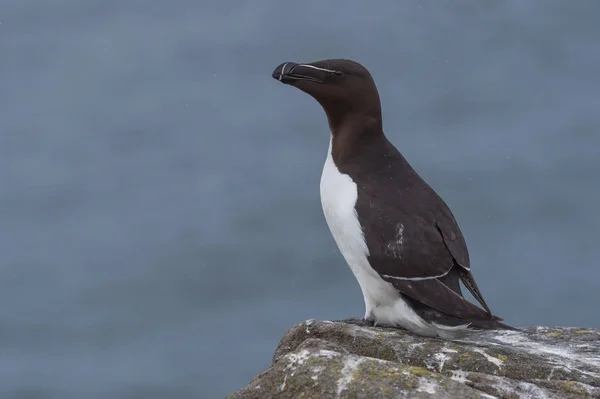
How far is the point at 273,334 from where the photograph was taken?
57.0 feet

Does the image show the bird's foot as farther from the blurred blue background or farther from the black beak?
the blurred blue background

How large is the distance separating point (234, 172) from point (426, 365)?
52.1 ft

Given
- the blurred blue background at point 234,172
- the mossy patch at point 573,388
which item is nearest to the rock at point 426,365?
the mossy patch at point 573,388

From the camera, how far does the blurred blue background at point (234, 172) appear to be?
58.6 ft

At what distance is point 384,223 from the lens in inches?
252

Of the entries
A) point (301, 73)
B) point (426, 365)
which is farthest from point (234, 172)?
point (426, 365)

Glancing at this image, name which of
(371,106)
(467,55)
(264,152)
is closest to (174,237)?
(264,152)

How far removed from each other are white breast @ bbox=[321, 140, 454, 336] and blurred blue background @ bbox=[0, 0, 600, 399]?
1021 centimetres

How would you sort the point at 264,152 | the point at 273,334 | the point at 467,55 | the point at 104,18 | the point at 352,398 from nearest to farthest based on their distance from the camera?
the point at 352,398, the point at 273,334, the point at 264,152, the point at 467,55, the point at 104,18

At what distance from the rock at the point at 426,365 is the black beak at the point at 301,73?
1503mm

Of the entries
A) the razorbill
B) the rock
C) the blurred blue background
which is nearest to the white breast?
the razorbill

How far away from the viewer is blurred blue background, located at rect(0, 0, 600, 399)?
17859mm

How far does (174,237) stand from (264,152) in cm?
238

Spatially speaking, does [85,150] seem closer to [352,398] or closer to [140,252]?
[140,252]
